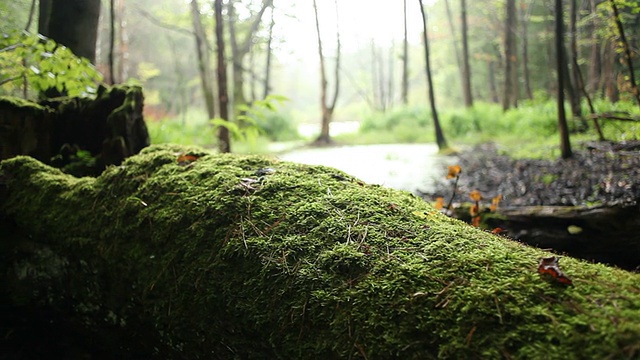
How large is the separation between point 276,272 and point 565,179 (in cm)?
645

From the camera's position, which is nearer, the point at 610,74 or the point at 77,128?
the point at 77,128

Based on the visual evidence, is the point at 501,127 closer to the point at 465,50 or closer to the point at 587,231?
the point at 465,50

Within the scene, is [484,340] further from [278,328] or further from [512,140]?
[512,140]

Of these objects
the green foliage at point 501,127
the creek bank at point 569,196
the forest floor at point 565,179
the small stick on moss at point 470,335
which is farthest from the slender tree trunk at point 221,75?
the small stick on moss at point 470,335

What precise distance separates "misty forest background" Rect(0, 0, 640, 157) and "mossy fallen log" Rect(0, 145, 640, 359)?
50.6 inches

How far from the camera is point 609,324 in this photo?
3.21 feet

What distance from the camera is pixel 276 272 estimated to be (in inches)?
57.5

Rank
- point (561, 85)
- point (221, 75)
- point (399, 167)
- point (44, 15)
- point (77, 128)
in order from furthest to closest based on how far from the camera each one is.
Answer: point (399, 167) < point (221, 75) < point (561, 85) < point (44, 15) < point (77, 128)

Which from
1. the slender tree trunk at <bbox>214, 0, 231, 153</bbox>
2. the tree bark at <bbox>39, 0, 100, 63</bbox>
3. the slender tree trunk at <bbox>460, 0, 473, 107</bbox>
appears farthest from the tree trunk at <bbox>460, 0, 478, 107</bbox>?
the tree bark at <bbox>39, 0, 100, 63</bbox>

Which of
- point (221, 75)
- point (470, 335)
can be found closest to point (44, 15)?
point (221, 75)

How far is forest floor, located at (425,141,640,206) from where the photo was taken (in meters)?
5.29

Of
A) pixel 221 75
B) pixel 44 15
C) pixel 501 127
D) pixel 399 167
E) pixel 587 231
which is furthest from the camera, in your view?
pixel 501 127

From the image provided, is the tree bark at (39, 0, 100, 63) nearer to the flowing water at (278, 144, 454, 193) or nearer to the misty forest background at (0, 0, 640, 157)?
the misty forest background at (0, 0, 640, 157)

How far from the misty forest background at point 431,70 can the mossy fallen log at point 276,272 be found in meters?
1.29
